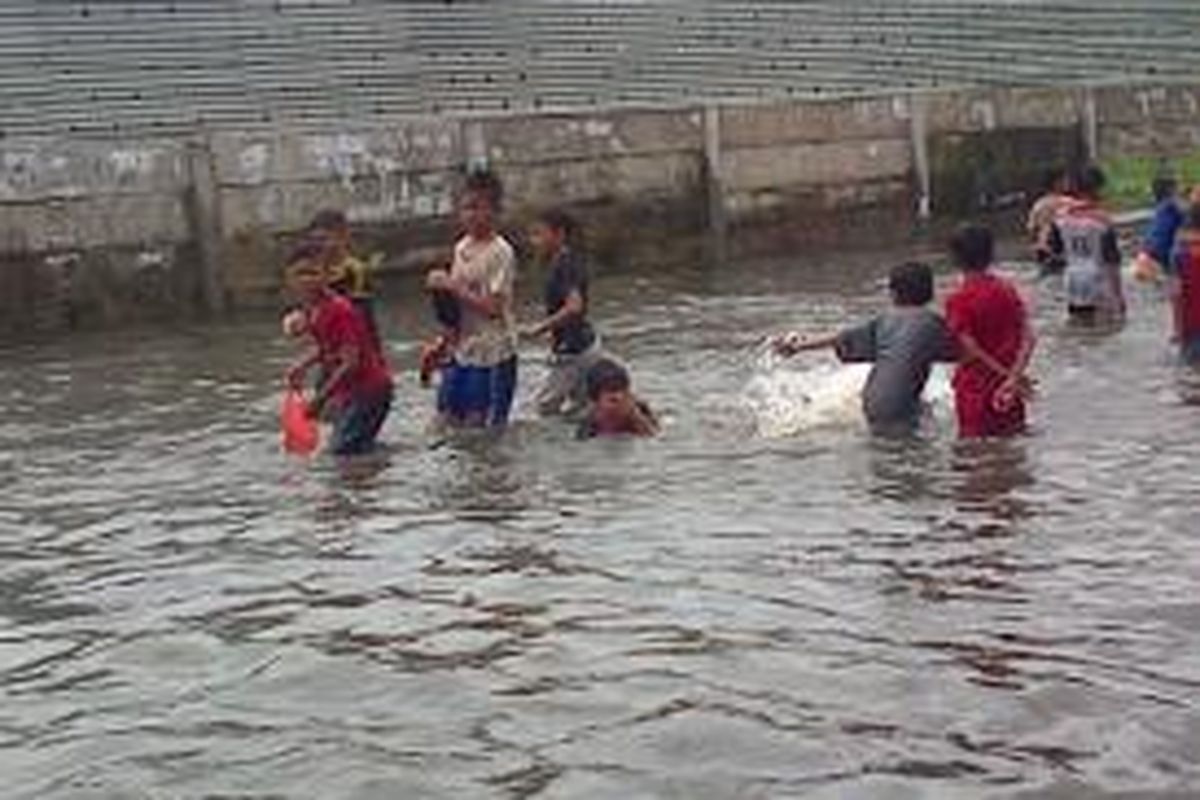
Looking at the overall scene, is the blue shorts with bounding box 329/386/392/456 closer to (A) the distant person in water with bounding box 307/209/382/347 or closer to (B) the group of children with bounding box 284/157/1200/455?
(B) the group of children with bounding box 284/157/1200/455

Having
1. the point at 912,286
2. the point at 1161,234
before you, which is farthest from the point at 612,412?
the point at 1161,234

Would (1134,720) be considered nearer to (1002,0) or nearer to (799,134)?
(799,134)

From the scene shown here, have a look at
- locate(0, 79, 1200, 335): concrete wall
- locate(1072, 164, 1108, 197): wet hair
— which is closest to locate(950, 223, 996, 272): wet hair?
locate(1072, 164, 1108, 197): wet hair

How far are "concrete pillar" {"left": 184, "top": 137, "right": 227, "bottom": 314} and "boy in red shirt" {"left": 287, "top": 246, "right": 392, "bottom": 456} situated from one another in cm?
1210

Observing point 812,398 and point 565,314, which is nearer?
point 565,314

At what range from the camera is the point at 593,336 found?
1414 cm

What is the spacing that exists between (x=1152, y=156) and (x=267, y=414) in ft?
72.9

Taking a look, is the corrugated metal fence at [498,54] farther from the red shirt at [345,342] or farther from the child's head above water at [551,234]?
the red shirt at [345,342]

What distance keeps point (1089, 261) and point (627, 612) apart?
420 inches

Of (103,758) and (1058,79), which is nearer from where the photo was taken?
(103,758)

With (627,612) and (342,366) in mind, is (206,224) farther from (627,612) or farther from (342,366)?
(627,612)

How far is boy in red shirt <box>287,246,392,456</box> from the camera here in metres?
12.3

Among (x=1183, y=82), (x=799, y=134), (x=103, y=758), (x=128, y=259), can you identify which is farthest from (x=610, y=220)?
(x=103, y=758)

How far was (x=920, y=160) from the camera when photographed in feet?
102
